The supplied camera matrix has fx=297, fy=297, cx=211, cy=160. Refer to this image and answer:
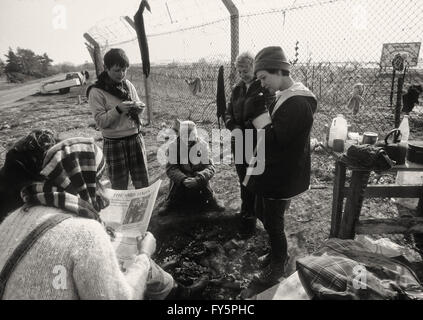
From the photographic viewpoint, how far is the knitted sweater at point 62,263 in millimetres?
1008

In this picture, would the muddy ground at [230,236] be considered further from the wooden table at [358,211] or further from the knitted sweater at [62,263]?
the knitted sweater at [62,263]

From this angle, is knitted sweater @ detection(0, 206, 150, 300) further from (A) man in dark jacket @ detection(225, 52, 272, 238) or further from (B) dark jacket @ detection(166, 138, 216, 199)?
(B) dark jacket @ detection(166, 138, 216, 199)

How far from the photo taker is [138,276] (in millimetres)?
1342

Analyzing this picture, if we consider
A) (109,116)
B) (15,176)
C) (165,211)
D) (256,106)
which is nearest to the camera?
(15,176)

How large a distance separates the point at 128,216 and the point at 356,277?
125cm

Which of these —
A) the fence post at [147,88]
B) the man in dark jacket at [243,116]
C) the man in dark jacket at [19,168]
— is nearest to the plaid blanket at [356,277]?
the man in dark jacket at [243,116]

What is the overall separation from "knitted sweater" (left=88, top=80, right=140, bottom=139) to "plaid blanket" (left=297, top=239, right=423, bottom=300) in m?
2.01

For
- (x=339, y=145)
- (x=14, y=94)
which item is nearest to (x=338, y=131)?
(x=339, y=145)

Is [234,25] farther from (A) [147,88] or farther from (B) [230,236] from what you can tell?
(A) [147,88]

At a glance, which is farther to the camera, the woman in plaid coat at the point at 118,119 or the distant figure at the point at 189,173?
the distant figure at the point at 189,173

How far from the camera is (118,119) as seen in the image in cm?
284

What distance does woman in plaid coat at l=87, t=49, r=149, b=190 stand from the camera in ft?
8.77

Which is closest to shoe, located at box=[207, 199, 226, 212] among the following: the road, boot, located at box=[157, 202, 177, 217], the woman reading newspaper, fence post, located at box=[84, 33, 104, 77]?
boot, located at box=[157, 202, 177, 217]

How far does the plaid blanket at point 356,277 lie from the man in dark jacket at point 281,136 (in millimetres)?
522
